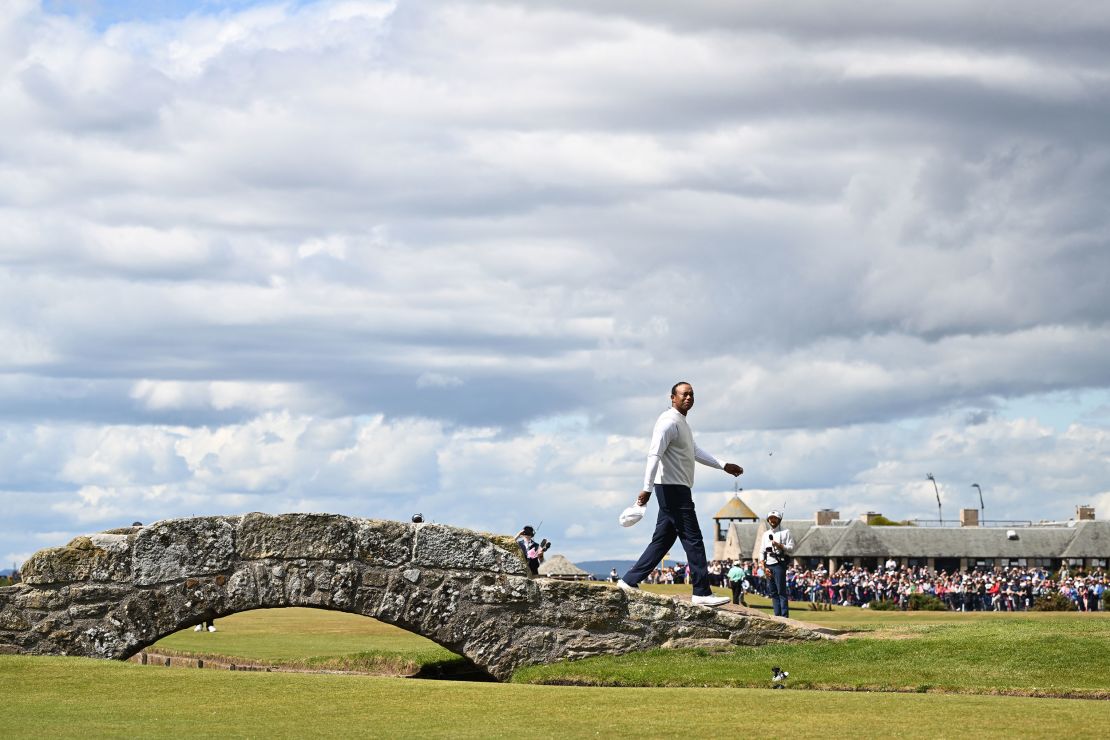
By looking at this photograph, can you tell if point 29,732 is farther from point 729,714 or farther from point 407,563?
point 407,563

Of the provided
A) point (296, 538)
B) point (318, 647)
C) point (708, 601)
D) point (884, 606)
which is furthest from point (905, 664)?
point (884, 606)

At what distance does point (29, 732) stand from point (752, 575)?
60.1 m

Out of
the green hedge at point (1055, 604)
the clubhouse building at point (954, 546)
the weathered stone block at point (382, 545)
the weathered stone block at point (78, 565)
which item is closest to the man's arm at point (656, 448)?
the weathered stone block at point (382, 545)

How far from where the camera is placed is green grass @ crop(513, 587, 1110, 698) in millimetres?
14398

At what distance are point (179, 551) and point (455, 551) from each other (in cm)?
342

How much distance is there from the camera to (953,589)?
63031mm

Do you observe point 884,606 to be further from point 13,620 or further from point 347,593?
point 13,620

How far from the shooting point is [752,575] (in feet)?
227

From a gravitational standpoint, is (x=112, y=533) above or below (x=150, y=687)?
above

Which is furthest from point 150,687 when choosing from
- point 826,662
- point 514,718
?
point 826,662

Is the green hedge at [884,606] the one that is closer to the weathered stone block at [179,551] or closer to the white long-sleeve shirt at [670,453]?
the white long-sleeve shirt at [670,453]

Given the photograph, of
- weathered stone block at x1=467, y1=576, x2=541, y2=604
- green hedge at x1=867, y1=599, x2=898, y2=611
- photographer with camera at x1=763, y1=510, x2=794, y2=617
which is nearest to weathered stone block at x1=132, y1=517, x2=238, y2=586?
Answer: weathered stone block at x1=467, y1=576, x2=541, y2=604

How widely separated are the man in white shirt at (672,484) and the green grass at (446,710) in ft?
11.9

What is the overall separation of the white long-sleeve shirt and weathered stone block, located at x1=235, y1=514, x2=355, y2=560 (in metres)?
3.83
